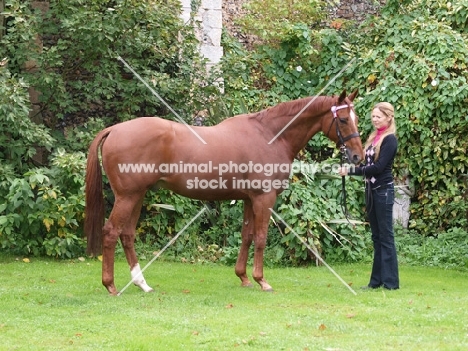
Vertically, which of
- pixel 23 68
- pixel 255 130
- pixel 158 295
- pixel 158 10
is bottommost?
pixel 158 295

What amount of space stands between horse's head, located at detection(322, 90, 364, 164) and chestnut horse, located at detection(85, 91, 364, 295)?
0.03ft

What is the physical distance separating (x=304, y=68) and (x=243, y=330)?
25.5 feet

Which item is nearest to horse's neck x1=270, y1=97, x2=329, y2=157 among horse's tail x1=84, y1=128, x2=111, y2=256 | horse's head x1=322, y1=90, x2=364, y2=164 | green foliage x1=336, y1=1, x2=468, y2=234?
horse's head x1=322, y1=90, x2=364, y2=164

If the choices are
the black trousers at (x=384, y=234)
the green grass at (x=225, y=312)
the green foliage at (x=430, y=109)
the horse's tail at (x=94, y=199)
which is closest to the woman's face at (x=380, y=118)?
the black trousers at (x=384, y=234)

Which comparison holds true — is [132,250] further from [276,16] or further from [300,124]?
[276,16]

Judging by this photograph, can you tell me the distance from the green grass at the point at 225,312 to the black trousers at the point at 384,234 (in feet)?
0.69

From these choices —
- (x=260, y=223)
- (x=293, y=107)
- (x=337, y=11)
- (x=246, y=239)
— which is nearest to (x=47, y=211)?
(x=246, y=239)

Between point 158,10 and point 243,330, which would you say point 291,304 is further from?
point 158,10

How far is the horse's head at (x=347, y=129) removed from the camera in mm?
7414

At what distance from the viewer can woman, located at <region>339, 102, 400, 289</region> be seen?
24.4ft

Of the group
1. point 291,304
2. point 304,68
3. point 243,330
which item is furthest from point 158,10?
A: point 243,330

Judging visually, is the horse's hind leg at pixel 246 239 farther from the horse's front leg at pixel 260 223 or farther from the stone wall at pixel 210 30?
the stone wall at pixel 210 30

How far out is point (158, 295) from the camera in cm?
729

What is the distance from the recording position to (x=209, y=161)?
7.40 metres
